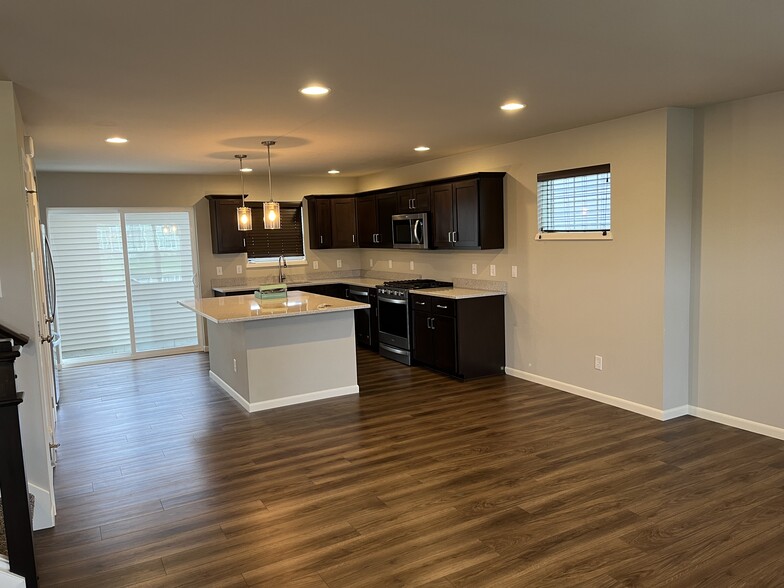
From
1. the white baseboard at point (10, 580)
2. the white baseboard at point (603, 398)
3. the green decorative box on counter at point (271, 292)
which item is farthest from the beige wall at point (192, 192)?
the white baseboard at point (10, 580)

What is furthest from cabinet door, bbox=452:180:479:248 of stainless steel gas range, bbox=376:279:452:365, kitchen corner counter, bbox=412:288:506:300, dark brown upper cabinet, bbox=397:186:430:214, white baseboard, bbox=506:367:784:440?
white baseboard, bbox=506:367:784:440

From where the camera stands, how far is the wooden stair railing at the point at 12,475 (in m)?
2.31

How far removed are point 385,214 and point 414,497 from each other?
5.18 m

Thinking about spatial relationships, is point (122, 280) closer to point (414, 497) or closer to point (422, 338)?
point (422, 338)

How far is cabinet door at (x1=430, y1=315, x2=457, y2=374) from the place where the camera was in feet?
20.5

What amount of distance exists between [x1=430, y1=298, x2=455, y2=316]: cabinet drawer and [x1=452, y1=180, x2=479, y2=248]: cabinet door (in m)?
Answer: 0.66

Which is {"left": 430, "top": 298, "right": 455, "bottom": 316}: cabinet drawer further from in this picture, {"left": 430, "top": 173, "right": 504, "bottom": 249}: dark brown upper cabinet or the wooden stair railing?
the wooden stair railing

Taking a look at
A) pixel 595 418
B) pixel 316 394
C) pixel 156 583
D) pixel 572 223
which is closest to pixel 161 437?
pixel 316 394

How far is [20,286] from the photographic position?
10.7 ft

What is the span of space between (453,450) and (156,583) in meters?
2.17

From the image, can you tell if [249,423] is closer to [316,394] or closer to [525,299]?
[316,394]

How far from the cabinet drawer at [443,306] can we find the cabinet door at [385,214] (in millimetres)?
1803

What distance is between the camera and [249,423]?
5.04 meters

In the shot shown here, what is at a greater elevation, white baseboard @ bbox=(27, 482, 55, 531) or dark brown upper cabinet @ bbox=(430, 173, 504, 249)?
dark brown upper cabinet @ bbox=(430, 173, 504, 249)
